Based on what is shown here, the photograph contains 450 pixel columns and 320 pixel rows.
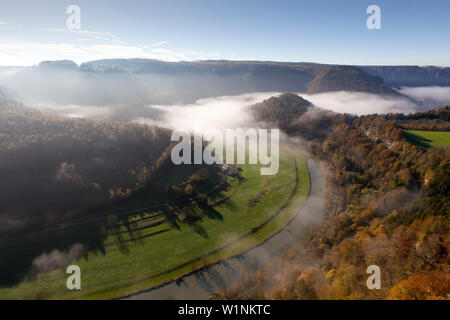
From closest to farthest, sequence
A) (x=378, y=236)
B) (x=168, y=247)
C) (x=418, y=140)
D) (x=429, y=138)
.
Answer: (x=378, y=236) < (x=168, y=247) < (x=418, y=140) < (x=429, y=138)

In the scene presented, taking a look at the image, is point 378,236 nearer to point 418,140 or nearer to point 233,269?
point 233,269

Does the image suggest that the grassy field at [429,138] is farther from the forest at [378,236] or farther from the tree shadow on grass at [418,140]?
the forest at [378,236]

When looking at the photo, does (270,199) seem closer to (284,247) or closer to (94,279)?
(284,247)

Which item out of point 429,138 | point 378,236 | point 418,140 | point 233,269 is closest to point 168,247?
point 233,269

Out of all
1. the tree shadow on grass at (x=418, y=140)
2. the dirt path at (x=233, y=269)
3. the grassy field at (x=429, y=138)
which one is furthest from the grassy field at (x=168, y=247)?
the grassy field at (x=429, y=138)

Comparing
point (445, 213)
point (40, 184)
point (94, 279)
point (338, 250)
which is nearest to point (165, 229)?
point (94, 279)
